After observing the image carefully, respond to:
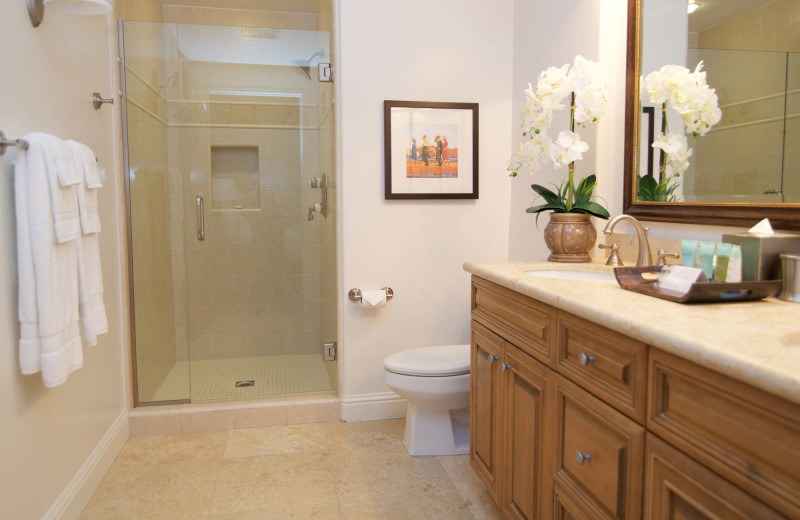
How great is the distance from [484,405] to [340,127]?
1.53 m

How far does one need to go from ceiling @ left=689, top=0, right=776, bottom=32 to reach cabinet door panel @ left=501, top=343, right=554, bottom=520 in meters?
1.10

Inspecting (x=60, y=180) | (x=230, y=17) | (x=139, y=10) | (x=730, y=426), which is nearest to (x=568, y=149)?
(x=730, y=426)

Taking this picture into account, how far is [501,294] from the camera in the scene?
6.05ft

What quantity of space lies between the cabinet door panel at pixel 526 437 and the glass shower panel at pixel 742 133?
Answer: 0.74 meters

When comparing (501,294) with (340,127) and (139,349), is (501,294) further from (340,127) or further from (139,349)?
(139,349)

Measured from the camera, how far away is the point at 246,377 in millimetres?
3217

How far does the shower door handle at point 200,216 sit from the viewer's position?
323 cm

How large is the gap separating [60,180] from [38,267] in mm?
273

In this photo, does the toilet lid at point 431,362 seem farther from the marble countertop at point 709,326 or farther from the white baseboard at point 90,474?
the white baseboard at point 90,474

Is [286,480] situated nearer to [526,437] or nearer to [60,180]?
[526,437]

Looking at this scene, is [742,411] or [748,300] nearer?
[742,411]

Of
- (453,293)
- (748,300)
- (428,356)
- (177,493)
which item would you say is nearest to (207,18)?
(453,293)

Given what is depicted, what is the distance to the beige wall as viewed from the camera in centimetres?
164

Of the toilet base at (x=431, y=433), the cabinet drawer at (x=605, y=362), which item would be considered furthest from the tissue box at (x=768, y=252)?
the toilet base at (x=431, y=433)
